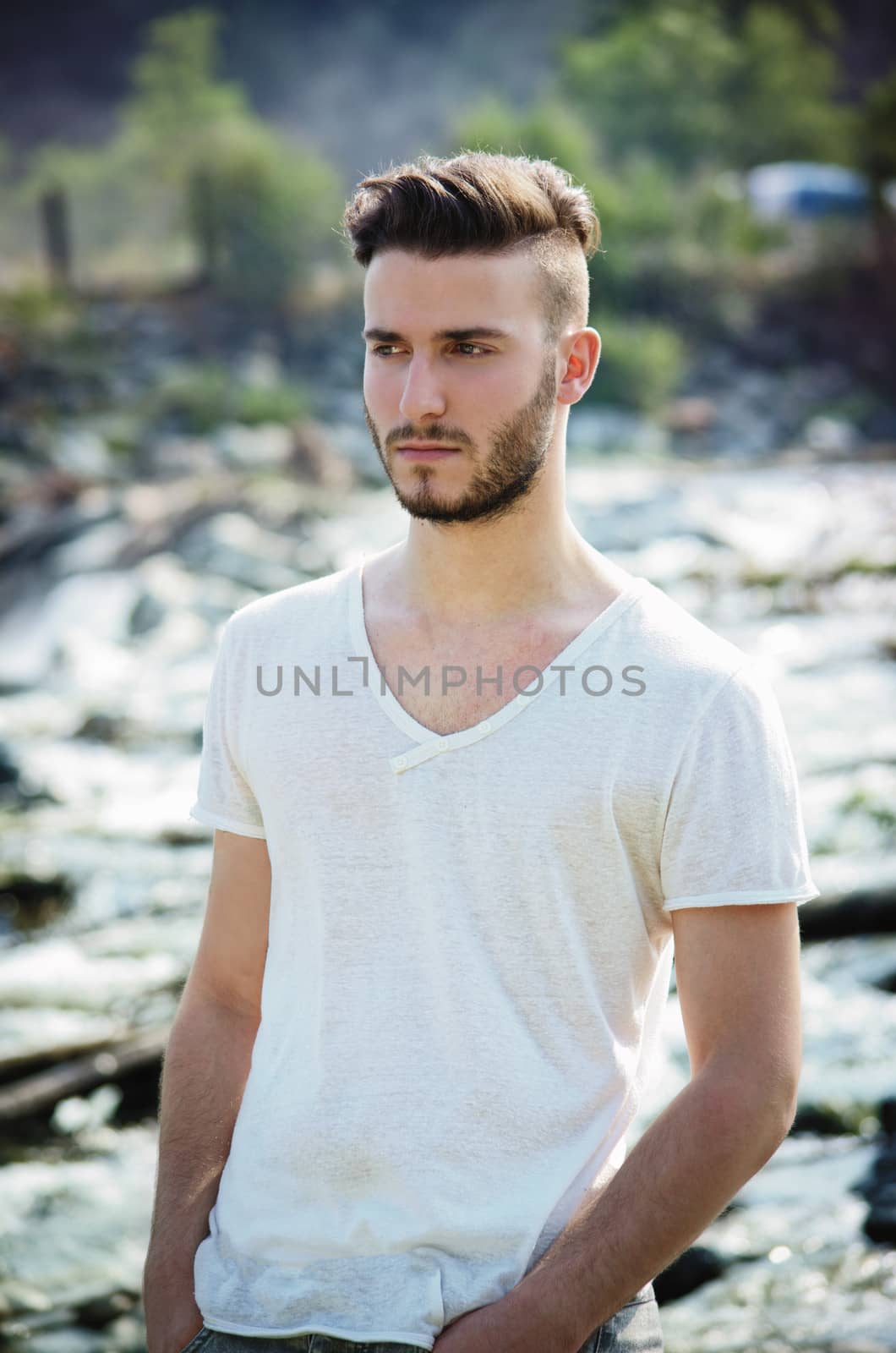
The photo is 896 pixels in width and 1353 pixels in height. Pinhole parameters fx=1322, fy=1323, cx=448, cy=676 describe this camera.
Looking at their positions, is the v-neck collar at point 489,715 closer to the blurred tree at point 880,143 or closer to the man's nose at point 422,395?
the man's nose at point 422,395

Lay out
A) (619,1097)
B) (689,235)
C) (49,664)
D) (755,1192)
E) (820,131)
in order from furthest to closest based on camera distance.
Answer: (820,131), (689,235), (49,664), (755,1192), (619,1097)

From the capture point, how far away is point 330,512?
14.1 metres

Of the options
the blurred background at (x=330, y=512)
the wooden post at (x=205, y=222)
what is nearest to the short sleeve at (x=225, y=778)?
the blurred background at (x=330, y=512)

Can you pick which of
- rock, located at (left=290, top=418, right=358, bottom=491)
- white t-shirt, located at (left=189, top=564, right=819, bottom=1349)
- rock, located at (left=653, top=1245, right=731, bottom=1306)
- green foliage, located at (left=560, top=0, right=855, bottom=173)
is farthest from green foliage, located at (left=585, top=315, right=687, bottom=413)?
white t-shirt, located at (left=189, top=564, right=819, bottom=1349)

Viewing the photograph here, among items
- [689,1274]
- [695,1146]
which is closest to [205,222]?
[689,1274]

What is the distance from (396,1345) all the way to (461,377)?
1.20 m

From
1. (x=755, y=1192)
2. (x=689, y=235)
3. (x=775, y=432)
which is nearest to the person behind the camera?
(x=755, y=1192)

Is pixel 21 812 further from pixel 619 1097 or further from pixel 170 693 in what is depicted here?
pixel 619 1097

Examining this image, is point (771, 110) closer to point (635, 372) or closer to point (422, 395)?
point (635, 372)

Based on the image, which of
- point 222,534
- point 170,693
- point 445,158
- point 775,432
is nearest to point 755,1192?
point 445,158

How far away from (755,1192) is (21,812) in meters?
4.73

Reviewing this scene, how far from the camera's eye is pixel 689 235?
29156 mm

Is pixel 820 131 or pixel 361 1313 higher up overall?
pixel 820 131

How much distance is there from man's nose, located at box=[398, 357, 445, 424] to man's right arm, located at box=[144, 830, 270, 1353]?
65 centimetres
